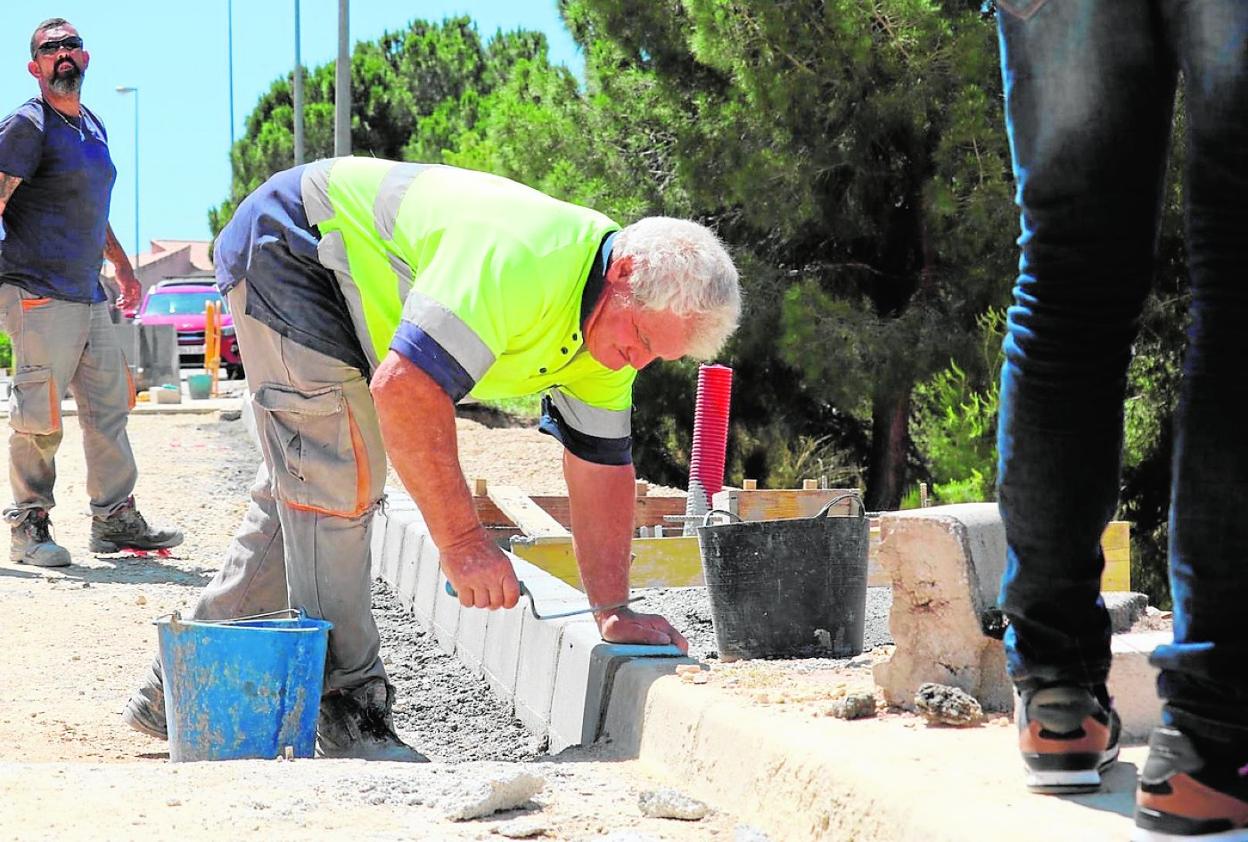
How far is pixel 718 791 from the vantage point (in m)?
3.22

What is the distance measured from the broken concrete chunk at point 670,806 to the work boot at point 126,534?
204 inches

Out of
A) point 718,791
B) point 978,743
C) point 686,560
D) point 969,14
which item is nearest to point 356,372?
point 718,791

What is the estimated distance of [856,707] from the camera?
10.4ft

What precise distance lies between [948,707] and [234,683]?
1.70 metres

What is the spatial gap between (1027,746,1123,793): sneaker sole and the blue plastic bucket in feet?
6.20

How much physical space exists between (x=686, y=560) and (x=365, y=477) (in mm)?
2587

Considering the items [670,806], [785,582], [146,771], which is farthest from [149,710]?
[670,806]

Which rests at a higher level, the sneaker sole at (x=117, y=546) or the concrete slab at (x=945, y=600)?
the concrete slab at (x=945, y=600)

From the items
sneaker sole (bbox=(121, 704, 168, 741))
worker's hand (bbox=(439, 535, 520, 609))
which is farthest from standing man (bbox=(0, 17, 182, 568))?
worker's hand (bbox=(439, 535, 520, 609))

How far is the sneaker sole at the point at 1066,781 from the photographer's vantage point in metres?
2.43

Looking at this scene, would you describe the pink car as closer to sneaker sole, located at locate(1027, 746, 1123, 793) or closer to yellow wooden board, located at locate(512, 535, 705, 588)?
yellow wooden board, located at locate(512, 535, 705, 588)

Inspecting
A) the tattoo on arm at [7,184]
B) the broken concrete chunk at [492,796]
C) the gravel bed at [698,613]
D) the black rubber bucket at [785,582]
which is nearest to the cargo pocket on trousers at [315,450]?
the black rubber bucket at [785,582]

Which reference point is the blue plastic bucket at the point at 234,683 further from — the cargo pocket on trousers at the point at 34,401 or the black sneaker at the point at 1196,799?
the cargo pocket on trousers at the point at 34,401

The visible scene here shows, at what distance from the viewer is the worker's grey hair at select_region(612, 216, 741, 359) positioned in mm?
3430
